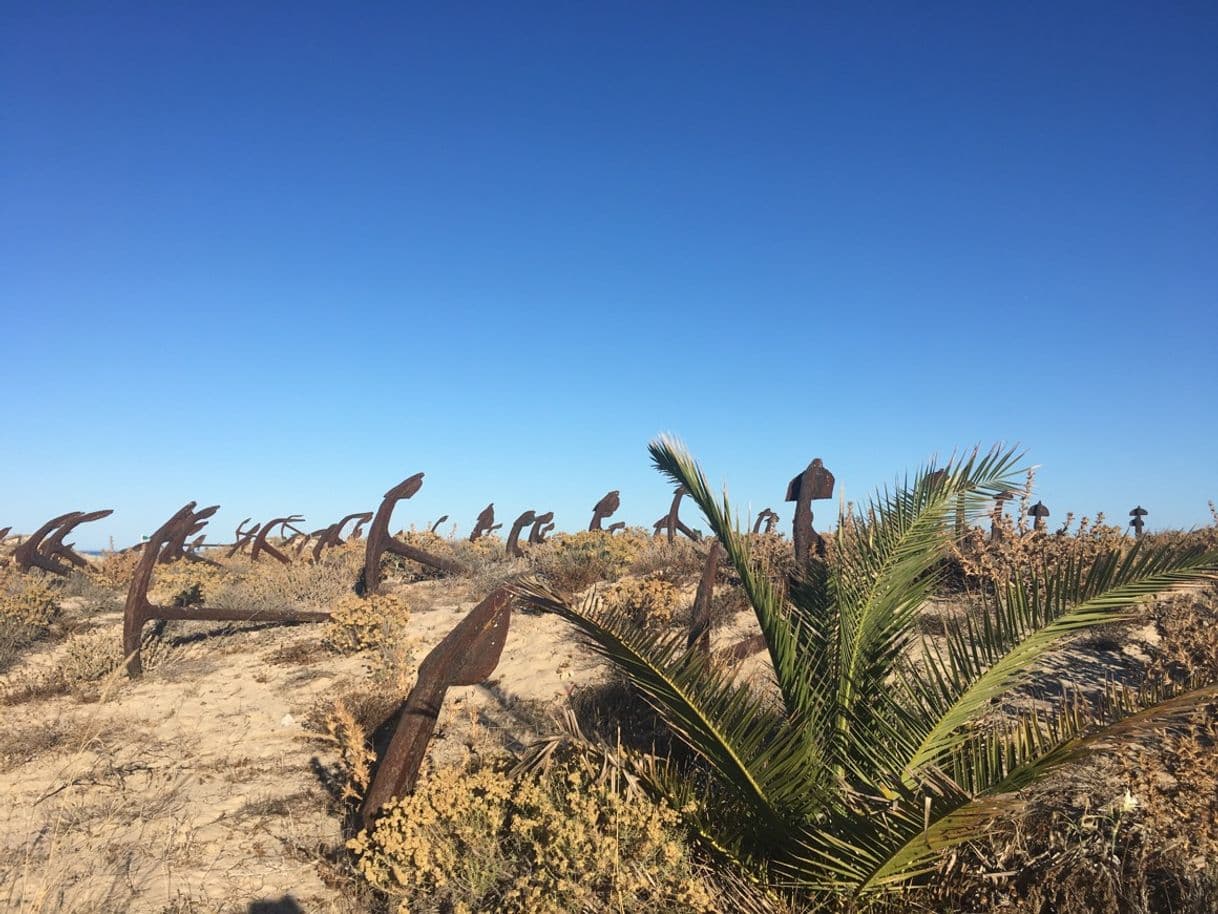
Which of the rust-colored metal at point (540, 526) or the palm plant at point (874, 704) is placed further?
the rust-colored metal at point (540, 526)

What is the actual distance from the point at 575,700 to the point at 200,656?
18.1 ft

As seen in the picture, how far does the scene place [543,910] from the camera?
10.1 feet

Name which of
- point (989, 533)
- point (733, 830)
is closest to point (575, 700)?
point (733, 830)

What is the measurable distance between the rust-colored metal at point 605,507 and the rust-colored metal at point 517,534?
59.0 inches

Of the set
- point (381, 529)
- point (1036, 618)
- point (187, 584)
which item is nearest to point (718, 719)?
point (1036, 618)

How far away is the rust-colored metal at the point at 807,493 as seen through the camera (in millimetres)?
5902

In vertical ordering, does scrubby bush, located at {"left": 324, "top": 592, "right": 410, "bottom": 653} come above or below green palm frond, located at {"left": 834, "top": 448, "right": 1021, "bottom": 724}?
below

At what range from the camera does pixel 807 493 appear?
6.11 m

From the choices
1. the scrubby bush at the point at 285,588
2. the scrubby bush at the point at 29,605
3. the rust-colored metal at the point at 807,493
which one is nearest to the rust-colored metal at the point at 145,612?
the scrubby bush at the point at 29,605

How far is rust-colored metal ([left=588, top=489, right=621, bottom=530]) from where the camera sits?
546 inches

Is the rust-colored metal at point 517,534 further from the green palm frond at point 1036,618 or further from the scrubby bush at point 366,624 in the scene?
the green palm frond at point 1036,618

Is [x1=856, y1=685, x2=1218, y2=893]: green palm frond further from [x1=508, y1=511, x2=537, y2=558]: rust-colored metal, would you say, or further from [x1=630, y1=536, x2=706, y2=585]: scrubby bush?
[x1=508, y1=511, x2=537, y2=558]: rust-colored metal

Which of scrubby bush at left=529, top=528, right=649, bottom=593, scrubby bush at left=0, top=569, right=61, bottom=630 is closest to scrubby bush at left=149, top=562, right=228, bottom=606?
scrubby bush at left=0, top=569, right=61, bottom=630

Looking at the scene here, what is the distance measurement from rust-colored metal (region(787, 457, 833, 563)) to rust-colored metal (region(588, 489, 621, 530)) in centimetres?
767
